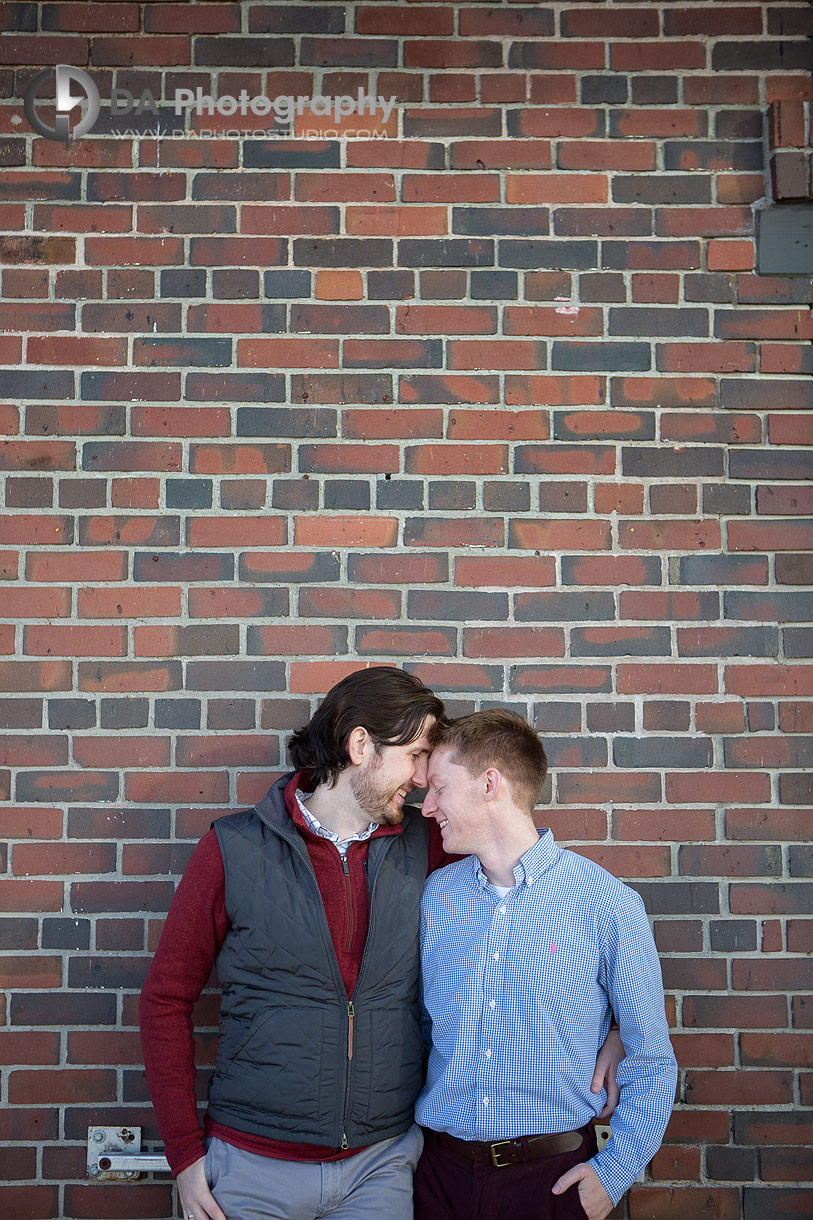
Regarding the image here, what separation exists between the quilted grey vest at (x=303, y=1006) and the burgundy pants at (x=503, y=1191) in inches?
6.0

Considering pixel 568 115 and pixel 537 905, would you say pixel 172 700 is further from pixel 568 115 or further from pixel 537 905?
pixel 568 115

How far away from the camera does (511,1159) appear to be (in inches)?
79.7

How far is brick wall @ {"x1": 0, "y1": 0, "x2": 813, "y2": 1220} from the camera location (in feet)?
8.15

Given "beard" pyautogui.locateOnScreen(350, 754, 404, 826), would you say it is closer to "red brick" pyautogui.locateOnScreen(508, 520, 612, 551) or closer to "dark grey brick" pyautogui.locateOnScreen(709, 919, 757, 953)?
"red brick" pyautogui.locateOnScreen(508, 520, 612, 551)

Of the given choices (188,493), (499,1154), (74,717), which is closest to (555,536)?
(188,493)

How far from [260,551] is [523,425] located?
0.80 meters

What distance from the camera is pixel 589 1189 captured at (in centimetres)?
200

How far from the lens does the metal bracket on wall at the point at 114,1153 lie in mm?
2396

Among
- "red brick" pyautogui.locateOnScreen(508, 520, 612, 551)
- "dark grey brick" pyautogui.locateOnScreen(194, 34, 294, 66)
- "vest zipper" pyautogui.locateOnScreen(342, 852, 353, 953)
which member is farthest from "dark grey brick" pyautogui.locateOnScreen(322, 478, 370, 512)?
"dark grey brick" pyautogui.locateOnScreen(194, 34, 294, 66)

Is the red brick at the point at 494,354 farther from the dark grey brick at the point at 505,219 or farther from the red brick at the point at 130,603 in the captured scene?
the red brick at the point at 130,603

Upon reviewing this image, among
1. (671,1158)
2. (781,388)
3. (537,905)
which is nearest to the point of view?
(537,905)

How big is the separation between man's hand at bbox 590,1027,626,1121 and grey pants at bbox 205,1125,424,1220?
0.49 m

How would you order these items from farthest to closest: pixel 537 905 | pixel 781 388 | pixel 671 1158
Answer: pixel 781 388
pixel 671 1158
pixel 537 905

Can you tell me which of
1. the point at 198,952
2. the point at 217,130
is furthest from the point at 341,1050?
the point at 217,130
